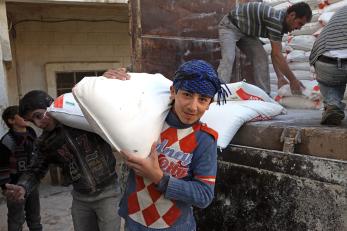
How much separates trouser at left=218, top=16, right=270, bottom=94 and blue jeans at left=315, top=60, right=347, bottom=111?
1.47 metres

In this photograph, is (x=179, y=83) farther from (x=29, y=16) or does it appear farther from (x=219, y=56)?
(x=29, y=16)

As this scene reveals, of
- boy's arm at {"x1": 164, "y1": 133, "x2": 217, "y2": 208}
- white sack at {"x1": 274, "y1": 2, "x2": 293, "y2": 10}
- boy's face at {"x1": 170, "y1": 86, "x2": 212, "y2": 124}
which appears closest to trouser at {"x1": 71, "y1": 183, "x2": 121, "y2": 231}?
boy's arm at {"x1": 164, "y1": 133, "x2": 217, "y2": 208}

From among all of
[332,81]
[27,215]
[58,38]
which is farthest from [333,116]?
[58,38]

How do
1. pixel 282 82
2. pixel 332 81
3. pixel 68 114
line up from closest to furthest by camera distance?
pixel 68 114 → pixel 332 81 → pixel 282 82

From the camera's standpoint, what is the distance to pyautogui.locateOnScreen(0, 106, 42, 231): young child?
308 centimetres

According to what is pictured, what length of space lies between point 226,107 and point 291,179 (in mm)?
694

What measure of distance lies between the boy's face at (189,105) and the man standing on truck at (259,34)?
2176 millimetres

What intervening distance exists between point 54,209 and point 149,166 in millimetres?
3591

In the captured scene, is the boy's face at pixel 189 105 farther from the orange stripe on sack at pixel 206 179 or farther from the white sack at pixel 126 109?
the orange stripe on sack at pixel 206 179

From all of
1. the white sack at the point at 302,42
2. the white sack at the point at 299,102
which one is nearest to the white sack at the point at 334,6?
the white sack at the point at 302,42

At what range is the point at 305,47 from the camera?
3439mm

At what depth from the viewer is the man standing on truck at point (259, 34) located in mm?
3293

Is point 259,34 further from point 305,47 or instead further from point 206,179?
point 206,179

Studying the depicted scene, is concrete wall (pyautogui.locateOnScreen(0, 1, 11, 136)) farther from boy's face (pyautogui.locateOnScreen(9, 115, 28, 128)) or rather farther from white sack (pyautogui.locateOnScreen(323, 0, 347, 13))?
white sack (pyautogui.locateOnScreen(323, 0, 347, 13))
